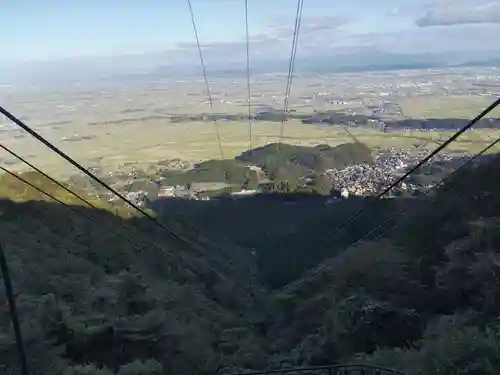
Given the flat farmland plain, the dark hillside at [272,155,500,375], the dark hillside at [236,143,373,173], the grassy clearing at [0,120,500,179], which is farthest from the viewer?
the flat farmland plain

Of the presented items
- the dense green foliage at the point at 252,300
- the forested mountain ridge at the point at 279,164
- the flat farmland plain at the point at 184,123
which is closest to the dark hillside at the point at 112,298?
the dense green foliage at the point at 252,300

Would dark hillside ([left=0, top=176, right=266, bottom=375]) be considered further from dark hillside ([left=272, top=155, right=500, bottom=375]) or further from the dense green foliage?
dark hillside ([left=272, top=155, right=500, bottom=375])

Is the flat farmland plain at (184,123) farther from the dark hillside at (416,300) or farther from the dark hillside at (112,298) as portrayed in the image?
the dark hillside at (416,300)

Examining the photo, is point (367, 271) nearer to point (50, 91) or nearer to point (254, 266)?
point (254, 266)

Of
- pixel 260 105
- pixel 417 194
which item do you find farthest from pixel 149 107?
pixel 417 194

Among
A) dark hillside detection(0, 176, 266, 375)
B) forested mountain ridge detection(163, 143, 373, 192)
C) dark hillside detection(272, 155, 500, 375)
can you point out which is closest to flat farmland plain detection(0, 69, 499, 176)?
forested mountain ridge detection(163, 143, 373, 192)
